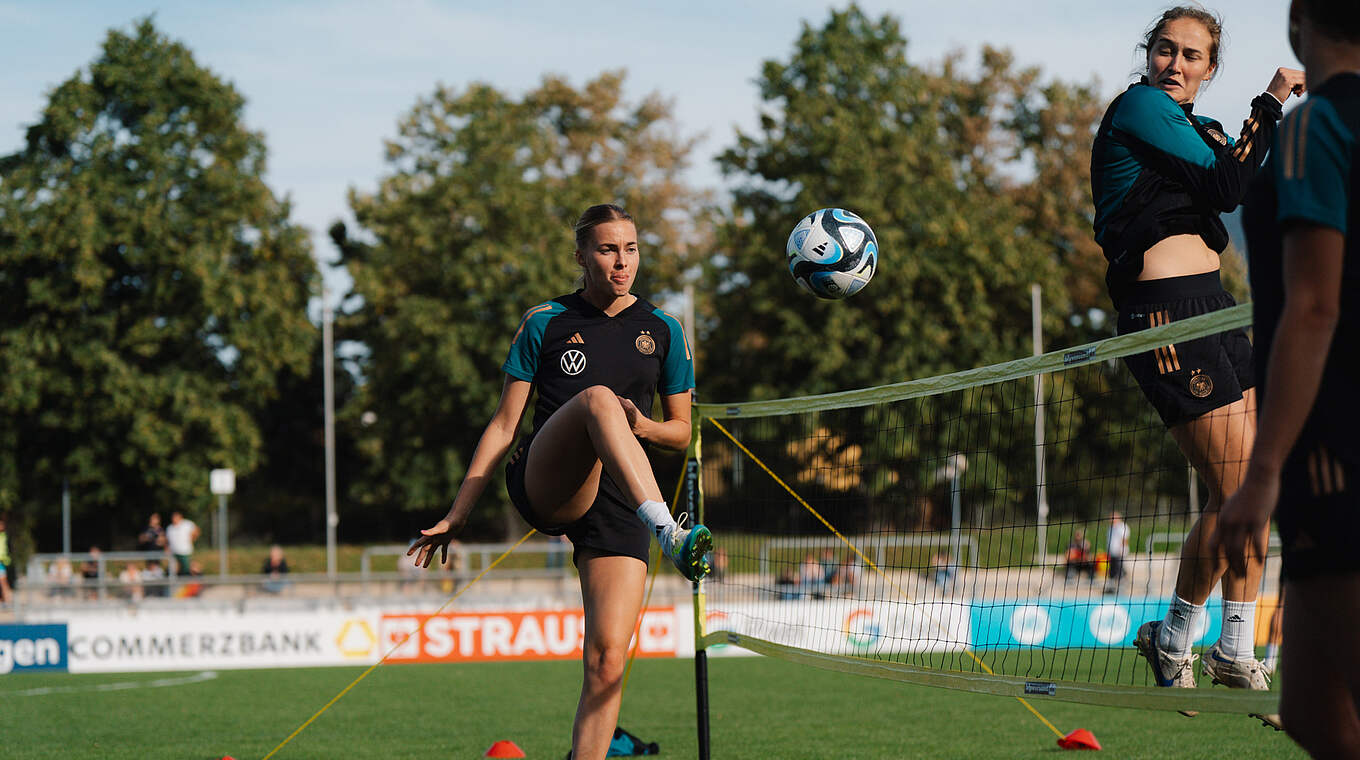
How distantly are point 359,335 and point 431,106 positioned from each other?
879 cm

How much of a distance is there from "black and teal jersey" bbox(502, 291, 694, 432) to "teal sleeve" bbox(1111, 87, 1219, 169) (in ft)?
6.17

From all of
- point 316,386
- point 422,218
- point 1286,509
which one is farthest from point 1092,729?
point 316,386

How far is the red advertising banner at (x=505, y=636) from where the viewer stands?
58.3 feet

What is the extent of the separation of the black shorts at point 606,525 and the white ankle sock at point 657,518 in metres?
0.63

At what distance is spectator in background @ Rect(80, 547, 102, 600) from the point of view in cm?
2388

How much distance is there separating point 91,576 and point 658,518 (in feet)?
96.2

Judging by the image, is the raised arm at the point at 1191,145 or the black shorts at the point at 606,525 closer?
the raised arm at the point at 1191,145

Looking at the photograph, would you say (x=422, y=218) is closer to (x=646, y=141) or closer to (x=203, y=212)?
(x=203, y=212)

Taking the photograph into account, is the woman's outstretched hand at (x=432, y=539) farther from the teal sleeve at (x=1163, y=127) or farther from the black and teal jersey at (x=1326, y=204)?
Result: the black and teal jersey at (x=1326, y=204)

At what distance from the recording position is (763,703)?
1139cm

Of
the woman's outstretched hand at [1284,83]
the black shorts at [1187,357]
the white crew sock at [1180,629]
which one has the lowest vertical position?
the white crew sock at [1180,629]

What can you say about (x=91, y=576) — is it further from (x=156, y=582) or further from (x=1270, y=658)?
(x=1270, y=658)

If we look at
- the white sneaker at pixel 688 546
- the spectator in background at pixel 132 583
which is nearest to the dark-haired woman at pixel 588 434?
the white sneaker at pixel 688 546

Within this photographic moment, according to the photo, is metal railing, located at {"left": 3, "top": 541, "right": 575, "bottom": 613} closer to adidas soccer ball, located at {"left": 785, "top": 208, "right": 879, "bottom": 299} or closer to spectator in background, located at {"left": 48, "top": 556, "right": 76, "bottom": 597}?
spectator in background, located at {"left": 48, "top": 556, "right": 76, "bottom": 597}
